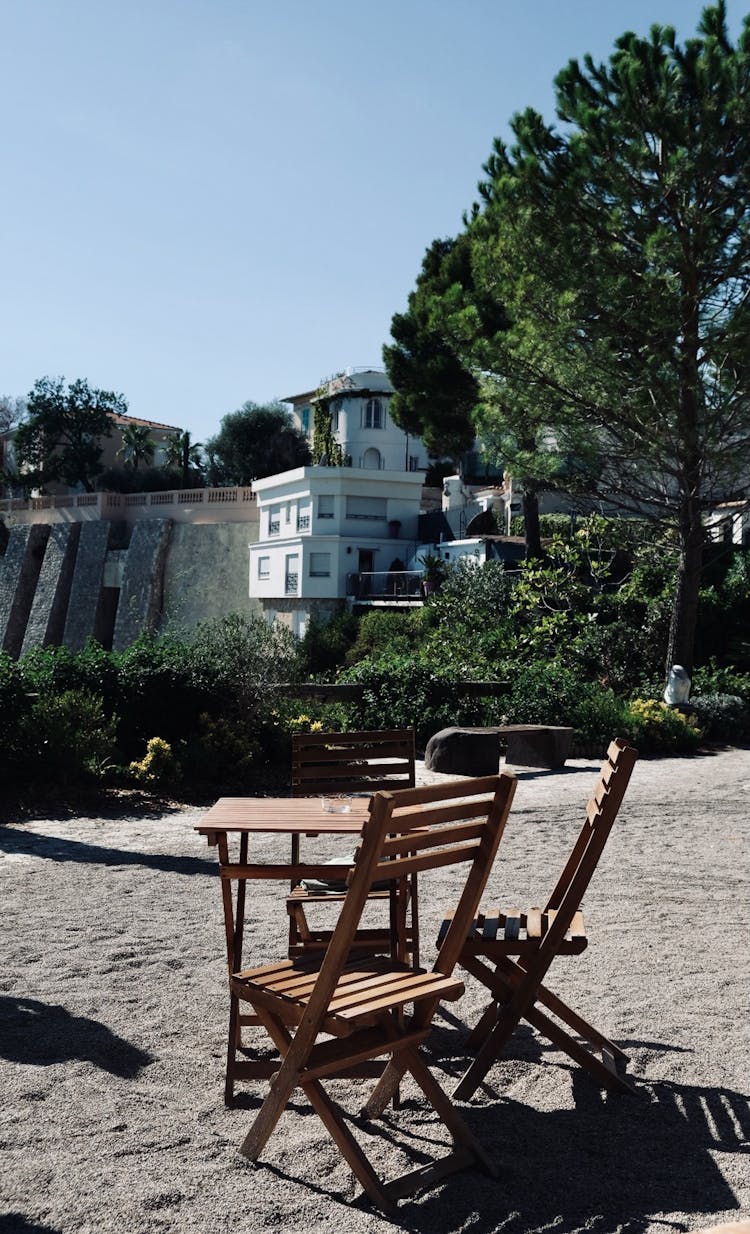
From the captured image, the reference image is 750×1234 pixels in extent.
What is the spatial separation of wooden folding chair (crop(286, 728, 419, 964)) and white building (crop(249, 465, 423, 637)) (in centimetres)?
3150

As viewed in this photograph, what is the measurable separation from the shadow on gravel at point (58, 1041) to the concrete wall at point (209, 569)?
40.2m

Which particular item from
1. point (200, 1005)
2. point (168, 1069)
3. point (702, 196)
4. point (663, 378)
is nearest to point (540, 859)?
point (200, 1005)

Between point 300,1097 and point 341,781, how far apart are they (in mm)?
1745

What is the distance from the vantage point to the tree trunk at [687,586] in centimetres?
1764

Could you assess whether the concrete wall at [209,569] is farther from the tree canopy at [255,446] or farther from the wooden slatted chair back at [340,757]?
the wooden slatted chair back at [340,757]

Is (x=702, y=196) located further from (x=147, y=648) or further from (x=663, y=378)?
(x=147, y=648)

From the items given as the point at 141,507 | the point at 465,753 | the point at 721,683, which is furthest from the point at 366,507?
the point at 465,753

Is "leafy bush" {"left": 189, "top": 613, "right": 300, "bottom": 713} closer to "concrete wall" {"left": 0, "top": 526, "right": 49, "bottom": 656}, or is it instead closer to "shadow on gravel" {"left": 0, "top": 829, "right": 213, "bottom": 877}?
"shadow on gravel" {"left": 0, "top": 829, "right": 213, "bottom": 877}

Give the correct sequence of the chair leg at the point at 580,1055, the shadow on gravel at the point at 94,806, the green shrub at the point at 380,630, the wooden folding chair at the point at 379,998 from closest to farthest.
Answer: the wooden folding chair at the point at 379,998 → the chair leg at the point at 580,1055 → the shadow on gravel at the point at 94,806 → the green shrub at the point at 380,630

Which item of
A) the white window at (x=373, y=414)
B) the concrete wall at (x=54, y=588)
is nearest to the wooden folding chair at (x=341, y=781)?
the concrete wall at (x=54, y=588)

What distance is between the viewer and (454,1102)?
3.65 metres

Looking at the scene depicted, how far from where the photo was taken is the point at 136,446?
206 ft

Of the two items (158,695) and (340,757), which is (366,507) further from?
(340,757)

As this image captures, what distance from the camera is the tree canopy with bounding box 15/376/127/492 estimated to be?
60750mm
